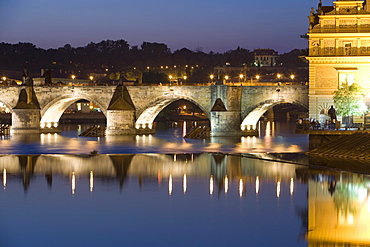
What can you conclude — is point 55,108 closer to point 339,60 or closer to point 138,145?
point 138,145

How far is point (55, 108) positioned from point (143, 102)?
1113cm

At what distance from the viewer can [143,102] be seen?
6506 cm

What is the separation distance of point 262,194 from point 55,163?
15.0 metres

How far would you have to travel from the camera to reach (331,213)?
2461cm

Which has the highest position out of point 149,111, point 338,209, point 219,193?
point 149,111

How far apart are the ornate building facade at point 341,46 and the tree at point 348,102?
4.64ft

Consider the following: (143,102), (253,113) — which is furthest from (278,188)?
(143,102)

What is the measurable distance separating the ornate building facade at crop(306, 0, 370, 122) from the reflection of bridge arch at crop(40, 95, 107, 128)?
24009mm

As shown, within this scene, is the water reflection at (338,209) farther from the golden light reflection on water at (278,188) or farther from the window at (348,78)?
the window at (348,78)

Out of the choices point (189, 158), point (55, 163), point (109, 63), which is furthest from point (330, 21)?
point (109, 63)

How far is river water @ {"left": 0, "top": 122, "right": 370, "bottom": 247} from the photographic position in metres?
22.0

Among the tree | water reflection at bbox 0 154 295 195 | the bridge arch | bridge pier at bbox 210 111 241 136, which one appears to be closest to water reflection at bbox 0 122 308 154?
bridge pier at bbox 210 111 241 136

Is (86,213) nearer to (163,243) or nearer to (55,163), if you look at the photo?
(163,243)

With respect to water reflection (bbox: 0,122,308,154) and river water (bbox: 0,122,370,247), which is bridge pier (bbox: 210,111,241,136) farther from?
river water (bbox: 0,122,370,247)
